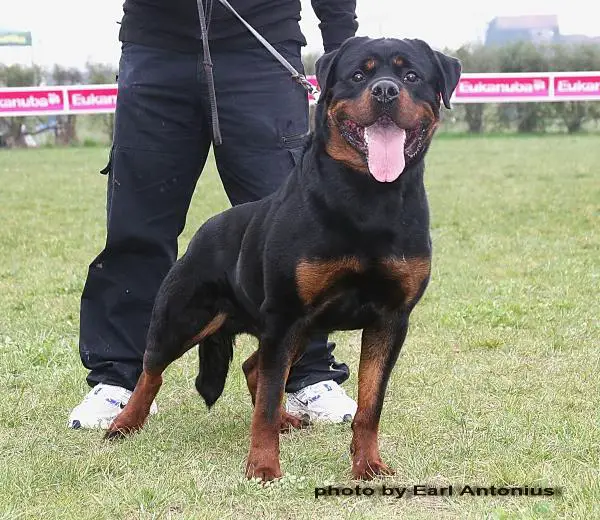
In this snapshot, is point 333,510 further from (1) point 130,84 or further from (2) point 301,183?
(1) point 130,84

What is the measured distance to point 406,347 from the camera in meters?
5.02

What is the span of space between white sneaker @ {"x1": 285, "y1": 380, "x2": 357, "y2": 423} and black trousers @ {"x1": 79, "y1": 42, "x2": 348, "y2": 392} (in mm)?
47

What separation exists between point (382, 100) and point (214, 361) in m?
1.37

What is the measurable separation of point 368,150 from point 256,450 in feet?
3.48

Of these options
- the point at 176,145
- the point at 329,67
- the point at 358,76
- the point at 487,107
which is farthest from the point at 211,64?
the point at 487,107

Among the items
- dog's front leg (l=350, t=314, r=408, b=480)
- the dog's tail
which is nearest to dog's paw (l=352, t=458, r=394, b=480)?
dog's front leg (l=350, t=314, r=408, b=480)

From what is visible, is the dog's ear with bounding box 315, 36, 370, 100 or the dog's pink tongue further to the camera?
the dog's ear with bounding box 315, 36, 370, 100

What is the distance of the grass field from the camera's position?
2848 mm

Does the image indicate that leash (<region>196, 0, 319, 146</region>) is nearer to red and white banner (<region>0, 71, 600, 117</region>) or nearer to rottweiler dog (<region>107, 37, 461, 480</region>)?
rottweiler dog (<region>107, 37, 461, 480</region>)

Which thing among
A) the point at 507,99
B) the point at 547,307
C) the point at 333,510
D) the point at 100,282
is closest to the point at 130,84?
the point at 100,282

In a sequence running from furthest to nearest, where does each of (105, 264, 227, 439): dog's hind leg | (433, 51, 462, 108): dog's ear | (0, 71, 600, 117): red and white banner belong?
(0, 71, 600, 117): red and white banner, (105, 264, 227, 439): dog's hind leg, (433, 51, 462, 108): dog's ear

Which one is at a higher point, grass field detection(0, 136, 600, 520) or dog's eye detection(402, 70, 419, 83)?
dog's eye detection(402, 70, 419, 83)

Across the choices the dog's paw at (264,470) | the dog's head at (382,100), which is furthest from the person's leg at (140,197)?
the dog's paw at (264,470)

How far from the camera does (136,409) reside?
11.9 feet
